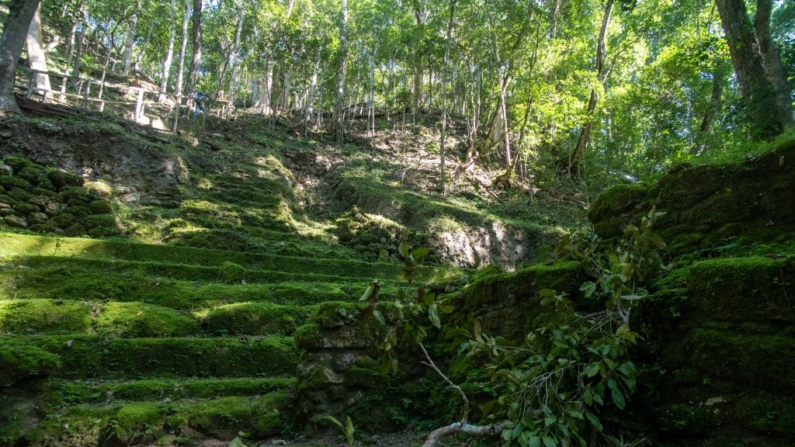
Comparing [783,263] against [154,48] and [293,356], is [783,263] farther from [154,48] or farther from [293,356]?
[154,48]

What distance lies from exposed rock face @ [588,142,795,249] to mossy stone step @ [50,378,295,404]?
412 cm

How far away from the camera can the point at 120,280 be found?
6.49 m

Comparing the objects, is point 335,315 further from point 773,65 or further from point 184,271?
point 773,65

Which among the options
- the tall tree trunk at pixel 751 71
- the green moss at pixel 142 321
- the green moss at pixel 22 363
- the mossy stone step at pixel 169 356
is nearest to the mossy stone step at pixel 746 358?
the tall tree trunk at pixel 751 71

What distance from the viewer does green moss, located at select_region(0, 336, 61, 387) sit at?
3678 mm

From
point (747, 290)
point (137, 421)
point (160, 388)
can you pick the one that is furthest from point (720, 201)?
point (160, 388)

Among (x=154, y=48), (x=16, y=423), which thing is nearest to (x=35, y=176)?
(x=16, y=423)

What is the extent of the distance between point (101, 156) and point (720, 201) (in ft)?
41.0

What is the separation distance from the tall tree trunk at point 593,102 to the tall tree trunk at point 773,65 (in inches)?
349

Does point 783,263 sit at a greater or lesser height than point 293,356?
greater

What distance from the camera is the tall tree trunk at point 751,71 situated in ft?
18.1

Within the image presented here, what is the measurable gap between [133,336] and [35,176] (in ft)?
19.4

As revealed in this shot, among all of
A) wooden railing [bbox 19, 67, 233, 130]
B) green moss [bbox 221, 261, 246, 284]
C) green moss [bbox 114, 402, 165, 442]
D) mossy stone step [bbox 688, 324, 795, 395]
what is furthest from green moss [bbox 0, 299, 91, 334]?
wooden railing [bbox 19, 67, 233, 130]

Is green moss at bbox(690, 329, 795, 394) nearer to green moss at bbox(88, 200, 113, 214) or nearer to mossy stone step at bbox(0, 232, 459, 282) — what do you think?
mossy stone step at bbox(0, 232, 459, 282)
